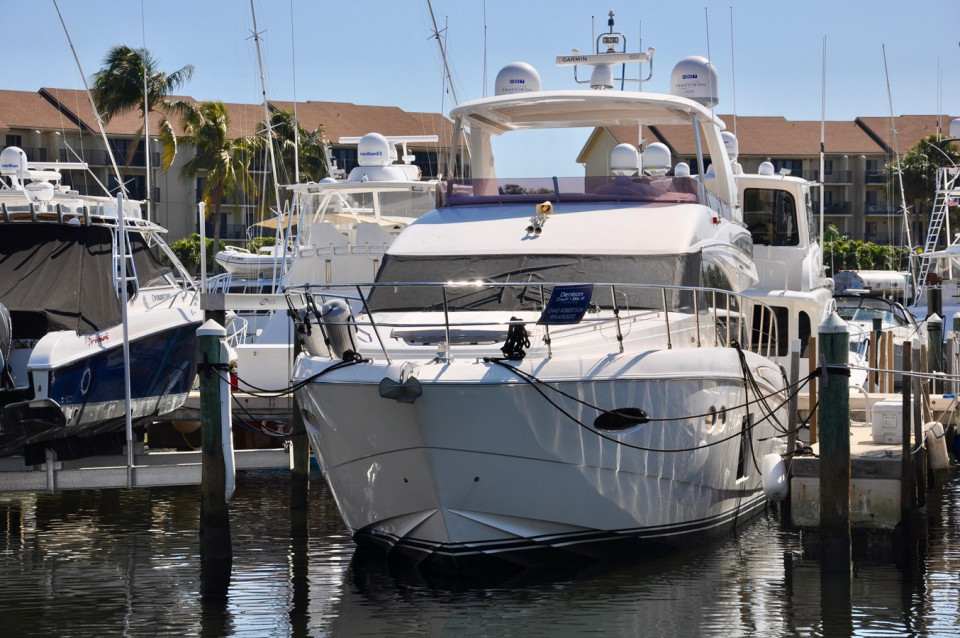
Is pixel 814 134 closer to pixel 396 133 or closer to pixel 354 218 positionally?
pixel 396 133

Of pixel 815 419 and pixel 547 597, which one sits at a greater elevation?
pixel 815 419

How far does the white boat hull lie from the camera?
9.97m

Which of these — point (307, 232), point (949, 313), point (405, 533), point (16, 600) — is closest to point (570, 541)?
point (405, 533)

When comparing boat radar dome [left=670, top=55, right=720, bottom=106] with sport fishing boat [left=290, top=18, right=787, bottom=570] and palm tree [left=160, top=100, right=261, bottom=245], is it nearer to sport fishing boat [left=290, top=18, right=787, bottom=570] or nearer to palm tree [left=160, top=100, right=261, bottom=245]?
sport fishing boat [left=290, top=18, right=787, bottom=570]

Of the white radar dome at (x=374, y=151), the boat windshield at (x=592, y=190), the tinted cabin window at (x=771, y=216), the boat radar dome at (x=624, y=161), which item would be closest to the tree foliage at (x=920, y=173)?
the white radar dome at (x=374, y=151)

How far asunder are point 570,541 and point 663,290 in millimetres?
2198

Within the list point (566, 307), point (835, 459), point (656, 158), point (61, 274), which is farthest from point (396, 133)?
point (566, 307)

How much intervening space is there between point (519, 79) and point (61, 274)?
5726mm

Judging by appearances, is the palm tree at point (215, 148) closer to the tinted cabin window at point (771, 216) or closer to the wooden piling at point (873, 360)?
the wooden piling at point (873, 360)

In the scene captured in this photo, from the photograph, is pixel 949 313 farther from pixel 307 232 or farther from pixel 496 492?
pixel 496 492

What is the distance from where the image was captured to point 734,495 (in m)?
12.5

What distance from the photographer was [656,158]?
1573 centimetres

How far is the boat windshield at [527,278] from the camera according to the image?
11172 millimetres

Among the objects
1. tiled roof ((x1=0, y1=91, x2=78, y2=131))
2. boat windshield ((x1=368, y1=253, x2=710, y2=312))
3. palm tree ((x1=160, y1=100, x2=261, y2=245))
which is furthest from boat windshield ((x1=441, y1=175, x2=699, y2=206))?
tiled roof ((x1=0, y1=91, x2=78, y2=131))
